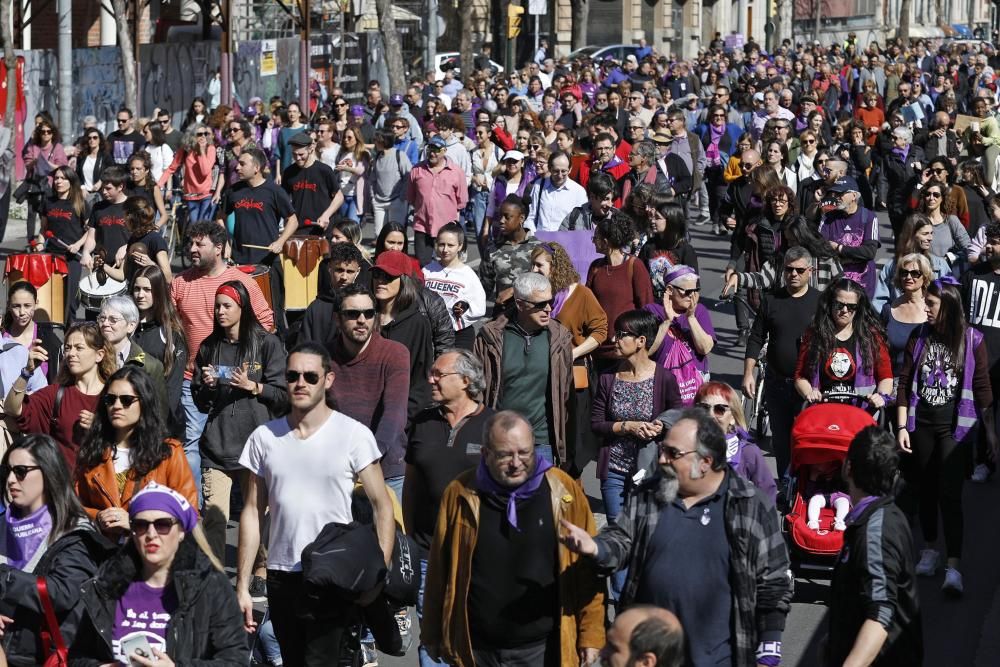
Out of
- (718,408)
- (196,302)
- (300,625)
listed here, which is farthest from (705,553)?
(196,302)

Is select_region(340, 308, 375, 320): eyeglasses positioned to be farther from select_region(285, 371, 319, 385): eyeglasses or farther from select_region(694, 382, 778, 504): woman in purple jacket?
select_region(694, 382, 778, 504): woman in purple jacket

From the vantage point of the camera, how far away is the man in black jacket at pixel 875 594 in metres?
5.86

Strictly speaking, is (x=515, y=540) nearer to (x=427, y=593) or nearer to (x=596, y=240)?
(x=427, y=593)

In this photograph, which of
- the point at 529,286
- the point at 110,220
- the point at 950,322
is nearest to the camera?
the point at 529,286

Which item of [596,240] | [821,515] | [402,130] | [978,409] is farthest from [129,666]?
[402,130]

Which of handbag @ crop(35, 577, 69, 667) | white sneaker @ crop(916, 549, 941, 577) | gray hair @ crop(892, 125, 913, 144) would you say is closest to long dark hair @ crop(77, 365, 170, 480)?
handbag @ crop(35, 577, 69, 667)

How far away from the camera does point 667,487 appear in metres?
5.85

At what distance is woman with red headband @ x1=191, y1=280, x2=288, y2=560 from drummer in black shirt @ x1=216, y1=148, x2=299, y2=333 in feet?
16.1

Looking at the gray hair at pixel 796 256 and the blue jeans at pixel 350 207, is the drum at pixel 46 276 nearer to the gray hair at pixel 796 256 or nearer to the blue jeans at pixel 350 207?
the blue jeans at pixel 350 207

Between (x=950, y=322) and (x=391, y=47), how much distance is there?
108 ft

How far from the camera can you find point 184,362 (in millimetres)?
9336

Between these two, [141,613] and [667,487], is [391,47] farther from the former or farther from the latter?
[141,613]

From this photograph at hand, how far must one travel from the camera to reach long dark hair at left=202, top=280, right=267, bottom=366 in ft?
29.0

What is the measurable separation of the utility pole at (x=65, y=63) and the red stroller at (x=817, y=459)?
57.0 ft
